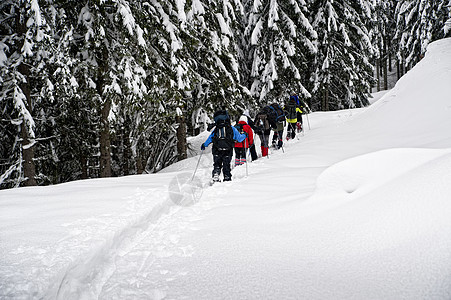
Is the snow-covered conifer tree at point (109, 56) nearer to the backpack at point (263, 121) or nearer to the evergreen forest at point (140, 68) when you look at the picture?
the evergreen forest at point (140, 68)

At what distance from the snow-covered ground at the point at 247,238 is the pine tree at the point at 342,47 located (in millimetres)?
12972

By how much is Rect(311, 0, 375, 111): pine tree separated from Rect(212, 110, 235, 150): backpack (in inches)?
446

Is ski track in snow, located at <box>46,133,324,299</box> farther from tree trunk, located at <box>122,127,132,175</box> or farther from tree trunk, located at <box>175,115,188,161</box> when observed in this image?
tree trunk, located at <box>122,127,132,175</box>

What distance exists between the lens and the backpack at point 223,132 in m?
7.07

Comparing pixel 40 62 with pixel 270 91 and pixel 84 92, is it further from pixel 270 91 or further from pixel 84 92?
pixel 270 91

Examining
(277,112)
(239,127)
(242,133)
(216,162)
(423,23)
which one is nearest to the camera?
(216,162)

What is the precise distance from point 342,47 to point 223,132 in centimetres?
1352

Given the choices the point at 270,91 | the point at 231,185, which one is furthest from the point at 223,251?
the point at 270,91

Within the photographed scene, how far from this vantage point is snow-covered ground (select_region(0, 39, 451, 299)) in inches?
88.0

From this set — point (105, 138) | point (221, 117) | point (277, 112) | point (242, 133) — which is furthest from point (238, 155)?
point (105, 138)

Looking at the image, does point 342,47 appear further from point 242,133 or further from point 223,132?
point 223,132

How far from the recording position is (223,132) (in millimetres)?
7105

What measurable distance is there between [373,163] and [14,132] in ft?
35.2

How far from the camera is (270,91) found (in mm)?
14984
